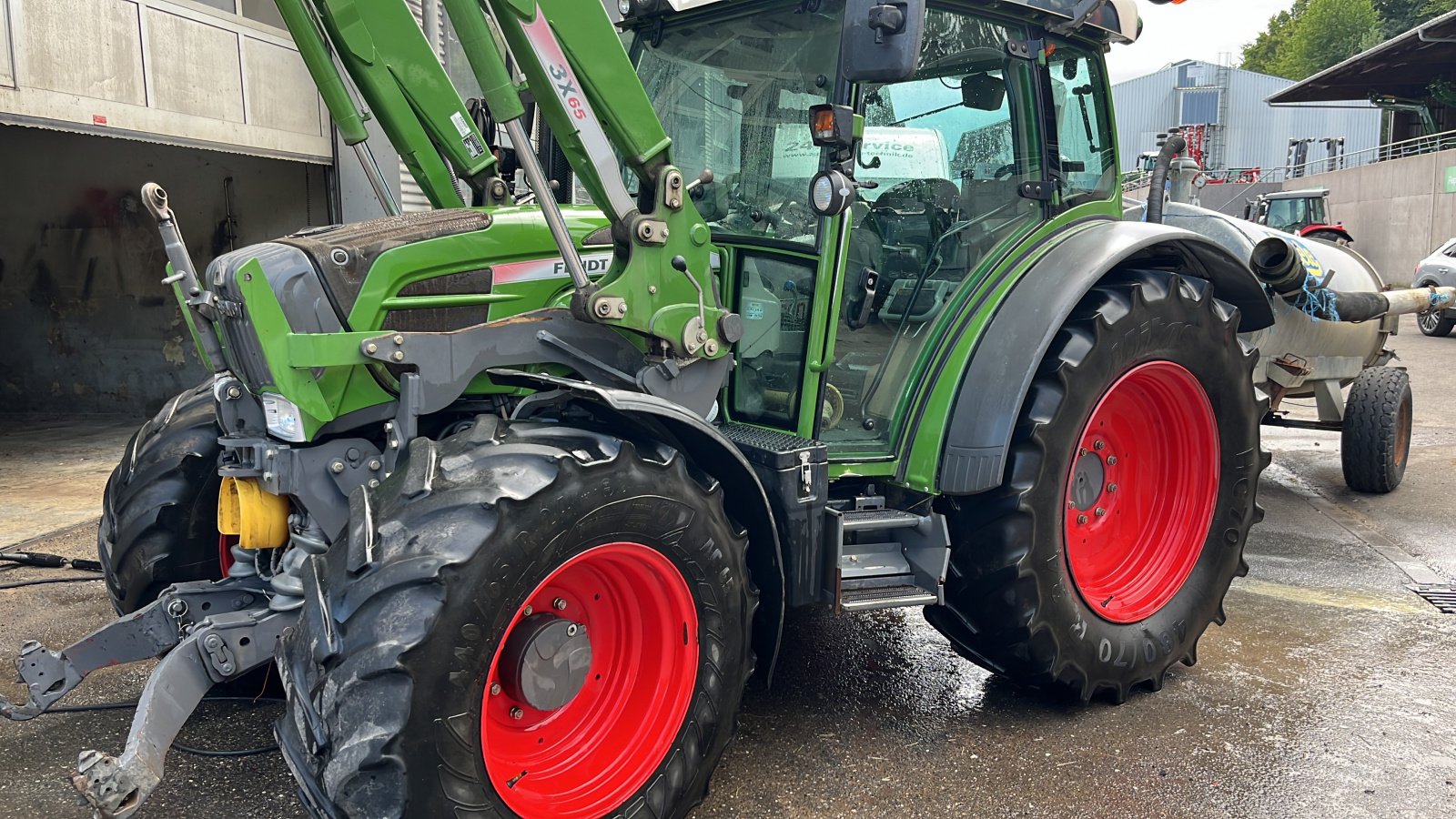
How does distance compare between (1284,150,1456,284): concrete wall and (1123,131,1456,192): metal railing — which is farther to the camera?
(1123,131,1456,192): metal railing

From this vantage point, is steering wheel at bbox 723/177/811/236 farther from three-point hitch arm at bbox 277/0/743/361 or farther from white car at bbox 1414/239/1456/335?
white car at bbox 1414/239/1456/335

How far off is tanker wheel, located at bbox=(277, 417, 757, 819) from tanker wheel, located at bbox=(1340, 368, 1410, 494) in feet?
16.2

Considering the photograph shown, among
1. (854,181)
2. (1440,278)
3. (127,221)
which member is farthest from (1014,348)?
(1440,278)

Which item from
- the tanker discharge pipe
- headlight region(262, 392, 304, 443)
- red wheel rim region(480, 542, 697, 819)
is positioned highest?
the tanker discharge pipe

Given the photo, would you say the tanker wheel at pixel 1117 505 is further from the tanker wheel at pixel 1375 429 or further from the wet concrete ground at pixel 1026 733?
the tanker wheel at pixel 1375 429

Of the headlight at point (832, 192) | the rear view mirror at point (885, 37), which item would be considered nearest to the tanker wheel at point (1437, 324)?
the headlight at point (832, 192)

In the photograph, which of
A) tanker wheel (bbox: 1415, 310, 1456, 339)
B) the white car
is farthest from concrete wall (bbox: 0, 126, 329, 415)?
tanker wheel (bbox: 1415, 310, 1456, 339)

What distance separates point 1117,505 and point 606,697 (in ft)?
6.82

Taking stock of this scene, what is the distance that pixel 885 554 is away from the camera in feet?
11.0

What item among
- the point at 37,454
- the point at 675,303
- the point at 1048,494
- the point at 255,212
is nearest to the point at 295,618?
the point at 675,303

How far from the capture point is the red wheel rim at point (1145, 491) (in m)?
3.77

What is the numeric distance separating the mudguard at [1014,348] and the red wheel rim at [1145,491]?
48 centimetres

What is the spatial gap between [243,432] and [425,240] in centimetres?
72

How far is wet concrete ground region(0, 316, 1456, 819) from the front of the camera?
9.71 feet
